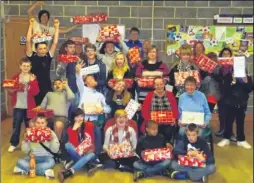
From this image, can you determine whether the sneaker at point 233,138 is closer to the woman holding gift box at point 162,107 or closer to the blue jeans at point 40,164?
the woman holding gift box at point 162,107

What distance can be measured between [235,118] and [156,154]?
3.94 ft

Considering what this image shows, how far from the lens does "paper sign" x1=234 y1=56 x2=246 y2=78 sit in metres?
3.76

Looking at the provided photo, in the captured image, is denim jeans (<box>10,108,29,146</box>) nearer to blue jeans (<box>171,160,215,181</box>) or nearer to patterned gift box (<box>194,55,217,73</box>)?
blue jeans (<box>171,160,215,181</box>)

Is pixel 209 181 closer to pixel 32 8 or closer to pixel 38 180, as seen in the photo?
pixel 38 180

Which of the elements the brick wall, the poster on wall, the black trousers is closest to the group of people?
the black trousers

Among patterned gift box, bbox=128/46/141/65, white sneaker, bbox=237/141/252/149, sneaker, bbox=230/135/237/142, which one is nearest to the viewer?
patterned gift box, bbox=128/46/141/65

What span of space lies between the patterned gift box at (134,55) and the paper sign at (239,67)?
0.85m

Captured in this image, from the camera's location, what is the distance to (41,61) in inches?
Result: 136

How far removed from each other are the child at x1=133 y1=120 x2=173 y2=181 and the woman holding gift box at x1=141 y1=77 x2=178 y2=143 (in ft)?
0.52

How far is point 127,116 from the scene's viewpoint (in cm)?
341

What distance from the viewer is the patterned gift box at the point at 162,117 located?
3410 mm

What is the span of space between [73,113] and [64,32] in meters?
1.42

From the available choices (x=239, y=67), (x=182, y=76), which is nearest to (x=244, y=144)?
(x=239, y=67)

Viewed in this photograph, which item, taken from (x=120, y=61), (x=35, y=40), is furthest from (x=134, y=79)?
(x=35, y=40)
